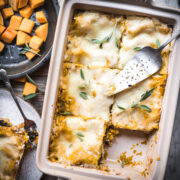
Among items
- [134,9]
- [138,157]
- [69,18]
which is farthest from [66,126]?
[134,9]

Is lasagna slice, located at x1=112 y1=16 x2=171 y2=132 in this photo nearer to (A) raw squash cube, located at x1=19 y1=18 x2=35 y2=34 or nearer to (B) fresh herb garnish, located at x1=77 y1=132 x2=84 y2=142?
Result: (B) fresh herb garnish, located at x1=77 y1=132 x2=84 y2=142

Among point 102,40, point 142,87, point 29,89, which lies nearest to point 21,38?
point 29,89

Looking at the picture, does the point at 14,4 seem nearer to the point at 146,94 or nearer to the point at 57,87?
the point at 57,87

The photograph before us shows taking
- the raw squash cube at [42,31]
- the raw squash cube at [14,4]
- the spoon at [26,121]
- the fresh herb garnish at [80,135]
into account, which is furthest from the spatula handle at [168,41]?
the raw squash cube at [14,4]

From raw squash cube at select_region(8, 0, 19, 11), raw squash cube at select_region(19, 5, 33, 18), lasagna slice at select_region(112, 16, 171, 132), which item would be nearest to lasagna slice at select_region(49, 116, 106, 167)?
lasagna slice at select_region(112, 16, 171, 132)

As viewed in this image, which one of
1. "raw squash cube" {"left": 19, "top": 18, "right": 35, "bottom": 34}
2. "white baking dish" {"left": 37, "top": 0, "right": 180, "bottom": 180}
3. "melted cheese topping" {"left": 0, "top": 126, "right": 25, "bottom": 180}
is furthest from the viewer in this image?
"raw squash cube" {"left": 19, "top": 18, "right": 35, "bottom": 34}

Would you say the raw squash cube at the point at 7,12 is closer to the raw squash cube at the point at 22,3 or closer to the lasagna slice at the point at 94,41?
the raw squash cube at the point at 22,3

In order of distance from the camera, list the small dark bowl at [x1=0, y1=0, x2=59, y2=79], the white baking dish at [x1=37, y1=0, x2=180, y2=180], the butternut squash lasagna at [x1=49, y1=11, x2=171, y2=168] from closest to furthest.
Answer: the white baking dish at [x1=37, y1=0, x2=180, y2=180] < the butternut squash lasagna at [x1=49, y1=11, x2=171, y2=168] < the small dark bowl at [x1=0, y1=0, x2=59, y2=79]

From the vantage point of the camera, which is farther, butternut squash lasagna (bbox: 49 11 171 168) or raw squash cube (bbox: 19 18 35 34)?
raw squash cube (bbox: 19 18 35 34)
